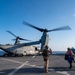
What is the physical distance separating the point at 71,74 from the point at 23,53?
36.0 meters

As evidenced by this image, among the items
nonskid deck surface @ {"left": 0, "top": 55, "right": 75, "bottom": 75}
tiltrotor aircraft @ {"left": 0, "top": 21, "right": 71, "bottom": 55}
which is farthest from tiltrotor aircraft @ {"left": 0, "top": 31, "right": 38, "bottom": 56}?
nonskid deck surface @ {"left": 0, "top": 55, "right": 75, "bottom": 75}

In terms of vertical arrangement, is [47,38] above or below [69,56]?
above

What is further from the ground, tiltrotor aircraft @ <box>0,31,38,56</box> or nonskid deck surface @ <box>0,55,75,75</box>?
tiltrotor aircraft @ <box>0,31,38,56</box>

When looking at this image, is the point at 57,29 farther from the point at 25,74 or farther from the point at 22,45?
the point at 25,74

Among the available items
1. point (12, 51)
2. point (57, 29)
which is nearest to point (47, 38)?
point (57, 29)

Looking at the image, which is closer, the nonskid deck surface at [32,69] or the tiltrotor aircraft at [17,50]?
the nonskid deck surface at [32,69]

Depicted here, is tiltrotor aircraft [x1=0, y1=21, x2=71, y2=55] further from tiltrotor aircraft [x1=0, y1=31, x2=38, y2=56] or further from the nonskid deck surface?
the nonskid deck surface

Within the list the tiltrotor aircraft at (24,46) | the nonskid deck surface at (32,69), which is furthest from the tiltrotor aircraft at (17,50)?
the nonskid deck surface at (32,69)

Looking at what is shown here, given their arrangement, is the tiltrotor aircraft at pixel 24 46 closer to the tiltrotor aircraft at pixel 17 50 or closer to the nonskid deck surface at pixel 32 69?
the tiltrotor aircraft at pixel 17 50

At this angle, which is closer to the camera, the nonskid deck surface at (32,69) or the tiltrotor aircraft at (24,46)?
the nonskid deck surface at (32,69)

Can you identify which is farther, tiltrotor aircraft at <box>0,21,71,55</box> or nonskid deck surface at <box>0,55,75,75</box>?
tiltrotor aircraft at <box>0,21,71,55</box>

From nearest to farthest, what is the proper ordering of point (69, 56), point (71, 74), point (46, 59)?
1. point (71, 74)
2. point (46, 59)
3. point (69, 56)

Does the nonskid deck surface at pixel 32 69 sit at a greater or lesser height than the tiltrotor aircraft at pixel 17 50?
lesser

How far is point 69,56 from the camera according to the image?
1633 centimetres
